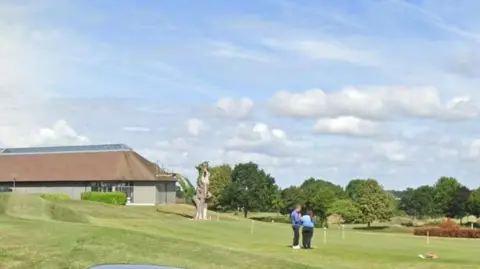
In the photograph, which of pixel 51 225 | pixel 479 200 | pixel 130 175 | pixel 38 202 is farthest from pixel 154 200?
pixel 51 225

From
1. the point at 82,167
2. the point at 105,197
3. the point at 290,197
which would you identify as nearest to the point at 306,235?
the point at 105,197

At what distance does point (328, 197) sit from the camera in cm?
11744

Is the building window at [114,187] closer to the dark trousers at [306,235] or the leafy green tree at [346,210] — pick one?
the leafy green tree at [346,210]

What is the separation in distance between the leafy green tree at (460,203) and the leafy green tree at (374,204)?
15018 millimetres

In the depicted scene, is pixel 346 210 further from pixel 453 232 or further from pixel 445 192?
pixel 453 232

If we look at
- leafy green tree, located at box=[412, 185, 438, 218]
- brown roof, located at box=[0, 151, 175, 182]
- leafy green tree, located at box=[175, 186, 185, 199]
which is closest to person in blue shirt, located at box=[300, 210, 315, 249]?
brown roof, located at box=[0, 151, 175, 182]

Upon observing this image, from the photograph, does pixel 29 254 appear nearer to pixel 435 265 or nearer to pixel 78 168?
pixel 435 265

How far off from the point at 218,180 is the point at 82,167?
98.7 ft

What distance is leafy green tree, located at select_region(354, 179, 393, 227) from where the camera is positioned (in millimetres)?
110125

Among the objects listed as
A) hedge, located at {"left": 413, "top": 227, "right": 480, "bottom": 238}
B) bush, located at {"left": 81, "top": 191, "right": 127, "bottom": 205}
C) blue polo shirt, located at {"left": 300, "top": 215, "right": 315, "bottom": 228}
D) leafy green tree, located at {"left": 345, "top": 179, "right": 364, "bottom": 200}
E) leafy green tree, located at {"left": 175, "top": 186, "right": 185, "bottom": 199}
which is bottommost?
hedge, located at {"left": 413, "top": 227, "right": 480, "bottom": 238}

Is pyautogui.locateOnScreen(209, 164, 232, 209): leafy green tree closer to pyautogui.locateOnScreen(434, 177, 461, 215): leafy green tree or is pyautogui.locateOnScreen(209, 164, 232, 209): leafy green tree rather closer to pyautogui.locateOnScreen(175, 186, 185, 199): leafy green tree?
pyautogui.locateOnScreen(175, 186, 185, 199): leafy green tree

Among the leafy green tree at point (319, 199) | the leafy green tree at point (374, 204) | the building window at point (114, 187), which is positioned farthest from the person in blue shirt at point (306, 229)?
the leafy green tree at point (319, 199)

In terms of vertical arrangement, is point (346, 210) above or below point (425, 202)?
below

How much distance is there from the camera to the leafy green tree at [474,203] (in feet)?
376
